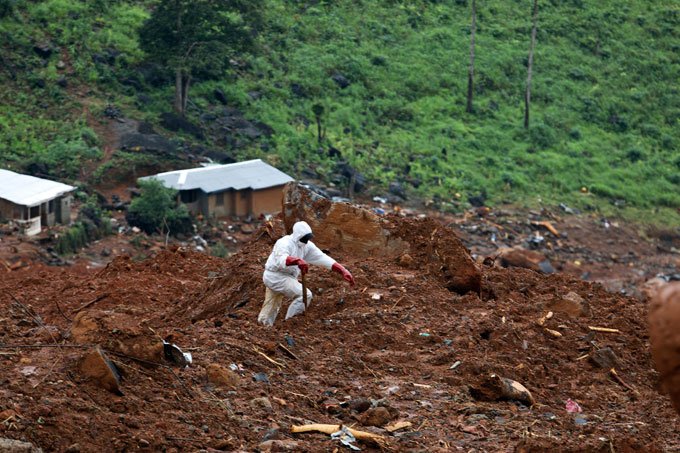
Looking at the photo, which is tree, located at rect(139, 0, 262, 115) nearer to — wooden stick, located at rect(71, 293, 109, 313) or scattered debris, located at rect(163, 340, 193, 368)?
wooden stick, located at rect(71, 293, 109, 313)

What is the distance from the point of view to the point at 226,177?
2631cm

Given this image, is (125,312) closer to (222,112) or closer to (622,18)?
(222,112)

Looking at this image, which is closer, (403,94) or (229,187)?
(229,187)

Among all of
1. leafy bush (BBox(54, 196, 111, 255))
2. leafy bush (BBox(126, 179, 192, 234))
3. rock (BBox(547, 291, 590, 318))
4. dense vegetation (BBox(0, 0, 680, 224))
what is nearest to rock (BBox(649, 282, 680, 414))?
rock (BBox(547, 291, 590, 318))

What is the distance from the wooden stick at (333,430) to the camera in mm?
7953

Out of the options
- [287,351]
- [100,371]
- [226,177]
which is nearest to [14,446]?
[100,371]

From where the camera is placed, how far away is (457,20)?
39219mm

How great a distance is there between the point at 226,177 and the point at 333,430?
18.6 m

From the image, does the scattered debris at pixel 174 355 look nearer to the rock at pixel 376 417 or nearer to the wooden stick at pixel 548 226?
the rock at pixel 376 417

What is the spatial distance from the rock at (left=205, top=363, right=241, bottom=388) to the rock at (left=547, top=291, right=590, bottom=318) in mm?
4591

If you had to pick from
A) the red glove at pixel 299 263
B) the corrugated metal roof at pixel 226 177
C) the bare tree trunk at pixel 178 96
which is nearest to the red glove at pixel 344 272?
the red glove at pixel 299 263

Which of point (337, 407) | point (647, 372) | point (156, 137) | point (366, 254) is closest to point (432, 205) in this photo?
point (156, 137)

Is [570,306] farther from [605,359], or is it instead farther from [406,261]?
[406,261]

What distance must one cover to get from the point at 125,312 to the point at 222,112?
18.9 meters
